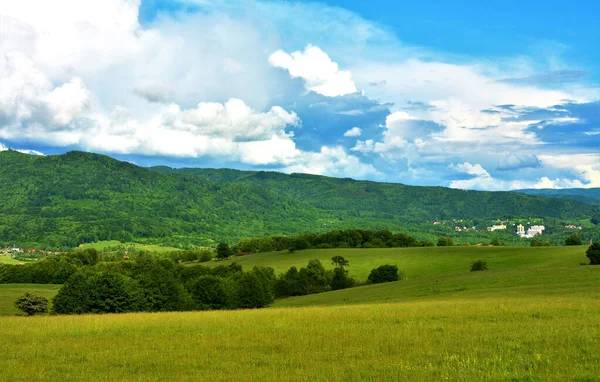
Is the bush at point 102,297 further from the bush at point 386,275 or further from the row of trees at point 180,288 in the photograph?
the bush at point 386,275

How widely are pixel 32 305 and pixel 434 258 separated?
90259mm

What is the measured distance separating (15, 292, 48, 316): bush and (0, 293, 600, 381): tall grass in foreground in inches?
1754

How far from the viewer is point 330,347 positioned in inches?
848

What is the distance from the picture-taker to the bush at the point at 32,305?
7238cm

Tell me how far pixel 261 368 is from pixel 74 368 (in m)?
7.15

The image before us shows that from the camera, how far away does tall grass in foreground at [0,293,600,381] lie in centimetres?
1650

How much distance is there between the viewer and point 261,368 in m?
17.6

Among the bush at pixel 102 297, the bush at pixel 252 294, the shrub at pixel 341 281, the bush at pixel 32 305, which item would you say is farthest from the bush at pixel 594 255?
the bush at pixel 32 305

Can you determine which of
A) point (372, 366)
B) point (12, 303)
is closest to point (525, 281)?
point (372, 366)

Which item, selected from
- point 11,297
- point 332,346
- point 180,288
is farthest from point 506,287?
point 11,297

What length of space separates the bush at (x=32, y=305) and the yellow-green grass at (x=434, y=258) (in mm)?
67797

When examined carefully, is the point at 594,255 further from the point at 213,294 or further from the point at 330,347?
the point at 330,347

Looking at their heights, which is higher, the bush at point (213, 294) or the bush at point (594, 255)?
the bush at point (594, 255)

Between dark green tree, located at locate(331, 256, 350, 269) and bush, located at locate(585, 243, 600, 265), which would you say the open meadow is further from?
dark green tree, located at locate(331, 256, 350, 269)
